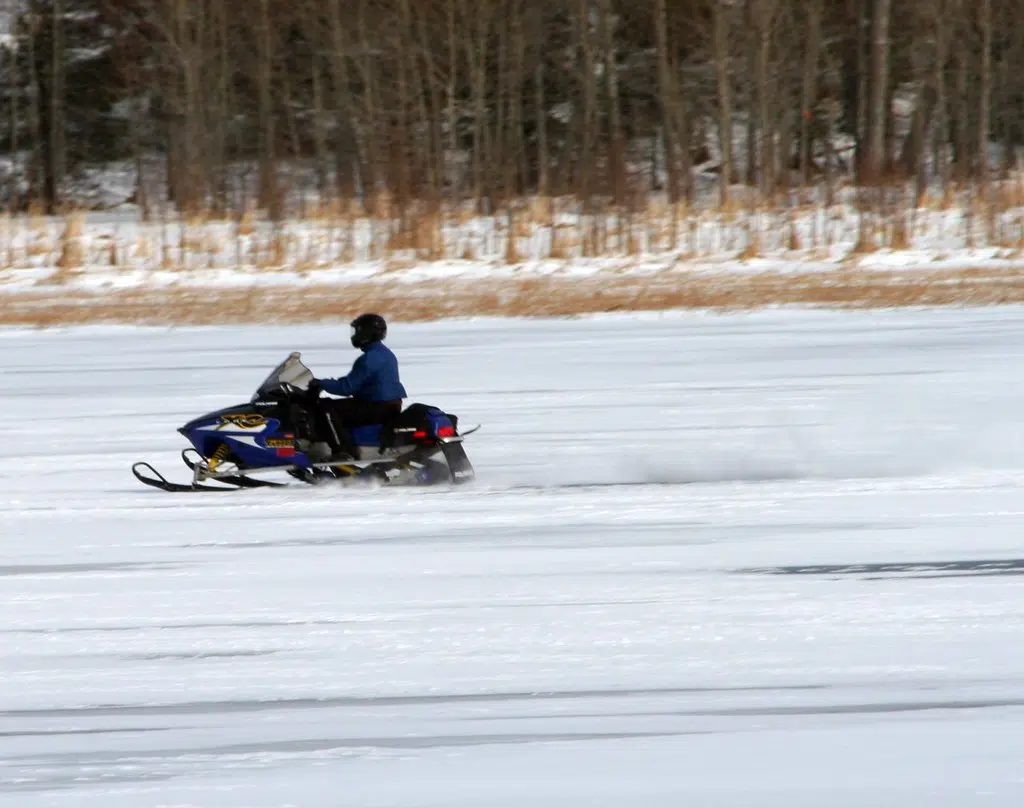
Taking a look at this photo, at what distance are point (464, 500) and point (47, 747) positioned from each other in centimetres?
373

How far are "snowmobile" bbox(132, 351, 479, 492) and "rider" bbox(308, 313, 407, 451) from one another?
0.04 meters

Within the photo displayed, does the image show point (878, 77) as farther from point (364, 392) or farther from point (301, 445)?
point (301, 445)

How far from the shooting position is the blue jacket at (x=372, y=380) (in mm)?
8477

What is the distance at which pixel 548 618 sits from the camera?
18.7 feet

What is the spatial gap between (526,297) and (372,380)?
9.05 metres

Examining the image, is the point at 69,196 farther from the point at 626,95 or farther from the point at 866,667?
the point at 866,667

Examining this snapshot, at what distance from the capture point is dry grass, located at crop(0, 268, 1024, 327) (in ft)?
54.8

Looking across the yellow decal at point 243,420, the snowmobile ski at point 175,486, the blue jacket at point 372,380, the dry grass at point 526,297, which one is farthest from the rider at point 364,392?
the dry grass at point 526,297

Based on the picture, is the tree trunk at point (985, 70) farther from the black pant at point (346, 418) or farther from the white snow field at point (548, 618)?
the black pant at point (346, 418)

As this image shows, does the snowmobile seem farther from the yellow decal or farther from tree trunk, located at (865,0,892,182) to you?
tree trunk, located at (865,0,892,182)

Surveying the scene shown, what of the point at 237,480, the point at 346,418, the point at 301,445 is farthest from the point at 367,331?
the point at 237,480

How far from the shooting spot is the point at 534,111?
104ft

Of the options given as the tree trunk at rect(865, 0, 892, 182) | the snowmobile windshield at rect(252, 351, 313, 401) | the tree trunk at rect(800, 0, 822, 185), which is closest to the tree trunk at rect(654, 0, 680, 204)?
the tree trunk at rect(800, 0, 822, 185)

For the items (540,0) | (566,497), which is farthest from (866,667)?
(540,0)
